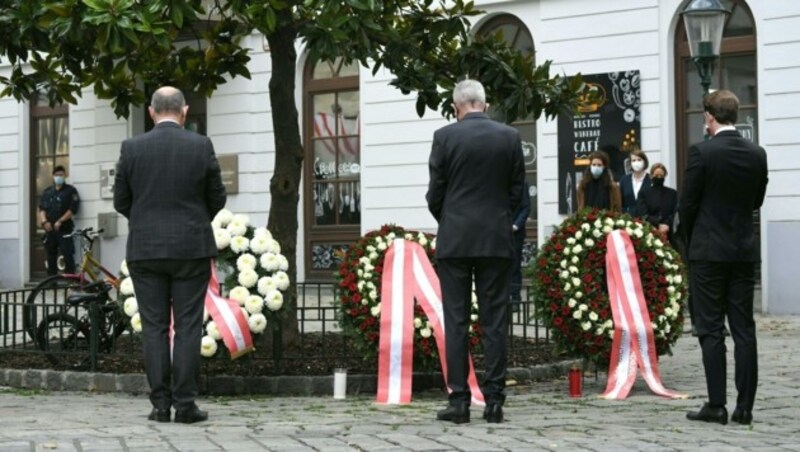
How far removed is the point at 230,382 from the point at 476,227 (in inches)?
109

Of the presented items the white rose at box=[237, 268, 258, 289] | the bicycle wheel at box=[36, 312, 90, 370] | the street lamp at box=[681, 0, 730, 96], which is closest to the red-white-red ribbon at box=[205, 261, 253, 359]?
the white rose at box=[237, 268, 258, 289]

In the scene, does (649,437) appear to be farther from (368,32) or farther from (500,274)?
(368,32)

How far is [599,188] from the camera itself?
690 inches

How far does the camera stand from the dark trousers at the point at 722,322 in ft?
29.2

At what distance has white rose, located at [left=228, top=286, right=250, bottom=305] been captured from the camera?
10805 mm

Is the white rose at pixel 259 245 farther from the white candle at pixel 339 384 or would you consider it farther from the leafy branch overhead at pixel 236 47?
the leafy branch overhead at pixel 236 47

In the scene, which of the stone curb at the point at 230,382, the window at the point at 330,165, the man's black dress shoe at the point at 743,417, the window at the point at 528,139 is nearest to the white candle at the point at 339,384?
the stone curb at the point at 230,382

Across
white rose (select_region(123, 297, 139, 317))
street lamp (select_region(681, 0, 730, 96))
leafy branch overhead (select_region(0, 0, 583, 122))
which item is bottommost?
white rose (select_region(123, 297, 139, 317))

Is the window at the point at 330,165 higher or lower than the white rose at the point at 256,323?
higher

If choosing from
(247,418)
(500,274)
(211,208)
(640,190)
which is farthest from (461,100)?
(640,190)

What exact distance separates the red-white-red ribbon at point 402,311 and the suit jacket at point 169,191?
178cm

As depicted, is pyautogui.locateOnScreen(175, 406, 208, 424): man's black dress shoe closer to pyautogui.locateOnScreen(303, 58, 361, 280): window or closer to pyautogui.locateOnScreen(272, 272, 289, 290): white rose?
pyautogui.locateOnScreen(272, 272, 289, 290): white rose

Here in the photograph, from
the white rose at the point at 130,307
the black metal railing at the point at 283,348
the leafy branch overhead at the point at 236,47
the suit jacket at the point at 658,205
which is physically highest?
the leafy branch overhead at the point at 236,47

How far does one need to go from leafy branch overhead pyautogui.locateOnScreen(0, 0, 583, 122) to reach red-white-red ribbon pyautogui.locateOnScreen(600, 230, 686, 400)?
4.85 ft
